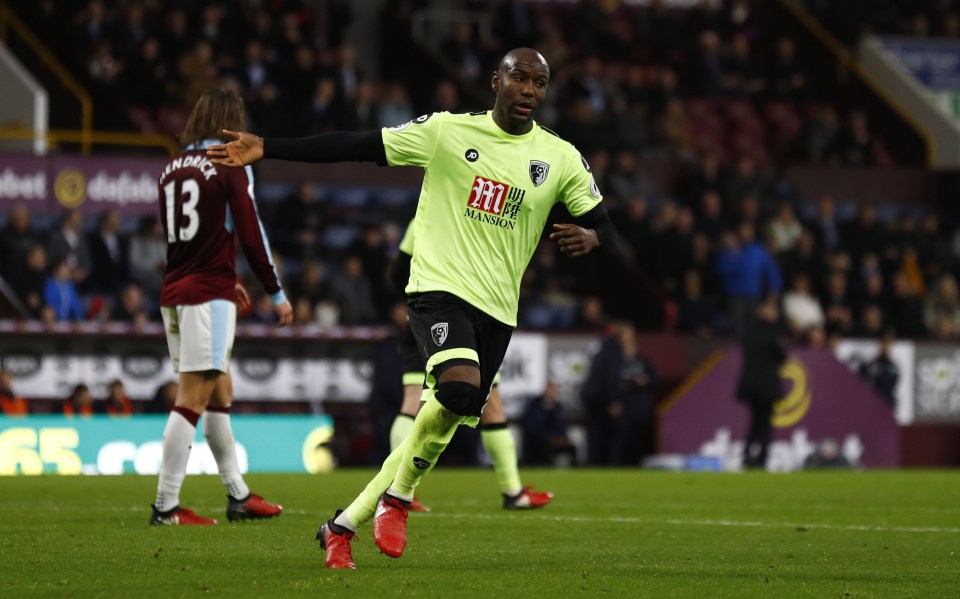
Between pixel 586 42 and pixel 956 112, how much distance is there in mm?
7743

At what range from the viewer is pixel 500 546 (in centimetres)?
857

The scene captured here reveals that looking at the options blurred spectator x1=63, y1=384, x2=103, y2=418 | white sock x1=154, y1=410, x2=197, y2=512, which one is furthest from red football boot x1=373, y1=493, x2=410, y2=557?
blurred spectator x1=63, y1=384, x2=103, y2=418

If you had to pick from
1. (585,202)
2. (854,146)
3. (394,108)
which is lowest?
(585,202)

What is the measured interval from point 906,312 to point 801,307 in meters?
1.70

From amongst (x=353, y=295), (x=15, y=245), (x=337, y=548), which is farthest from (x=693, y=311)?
(x=337, y=548)

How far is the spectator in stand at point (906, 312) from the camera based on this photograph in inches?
952

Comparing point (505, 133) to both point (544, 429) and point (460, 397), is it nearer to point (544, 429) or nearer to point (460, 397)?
point (460, 397)

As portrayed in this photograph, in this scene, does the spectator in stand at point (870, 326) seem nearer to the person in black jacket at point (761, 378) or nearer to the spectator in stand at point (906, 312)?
the spectator in stand at point (906, 312)

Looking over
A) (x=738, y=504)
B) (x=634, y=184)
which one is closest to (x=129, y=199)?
(x=634, y=184)

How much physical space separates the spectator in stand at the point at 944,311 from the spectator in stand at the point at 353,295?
8.77m

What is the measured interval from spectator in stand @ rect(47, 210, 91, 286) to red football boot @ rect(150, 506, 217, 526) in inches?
413

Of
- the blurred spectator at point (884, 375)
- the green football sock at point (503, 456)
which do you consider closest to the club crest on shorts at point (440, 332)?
the green football sock at point (503, 456)

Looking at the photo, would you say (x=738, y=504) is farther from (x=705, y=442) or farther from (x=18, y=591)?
(x=705, y=442)

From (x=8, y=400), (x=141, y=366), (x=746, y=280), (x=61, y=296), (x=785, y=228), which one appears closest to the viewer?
(x=8, y=400)
